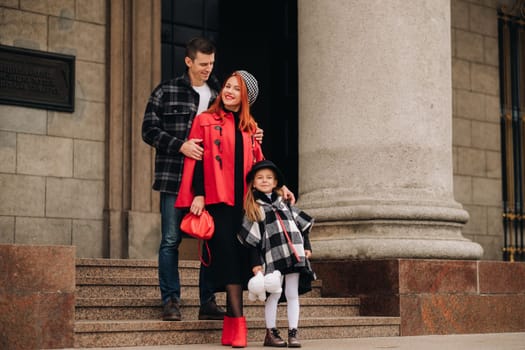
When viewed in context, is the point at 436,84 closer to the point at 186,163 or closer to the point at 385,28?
the point at 385,28

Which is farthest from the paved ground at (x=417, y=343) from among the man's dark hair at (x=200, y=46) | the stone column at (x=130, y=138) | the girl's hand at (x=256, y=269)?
the stone column at (x=130, y=138)

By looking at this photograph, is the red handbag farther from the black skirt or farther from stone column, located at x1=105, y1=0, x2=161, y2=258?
stone column, located at x1=105, y1=0, x2=161, y2=258

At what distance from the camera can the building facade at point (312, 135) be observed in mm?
10219

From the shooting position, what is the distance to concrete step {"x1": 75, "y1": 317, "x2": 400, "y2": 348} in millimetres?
7559

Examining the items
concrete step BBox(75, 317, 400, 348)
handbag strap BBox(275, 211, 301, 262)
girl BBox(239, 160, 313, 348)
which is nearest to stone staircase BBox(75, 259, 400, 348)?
concrete step BBox(75, 317, 400, 348)

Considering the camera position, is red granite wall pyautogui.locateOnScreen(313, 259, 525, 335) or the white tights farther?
red granite wall pyautogui.locateOnScreen(313, 259, 525, 335)

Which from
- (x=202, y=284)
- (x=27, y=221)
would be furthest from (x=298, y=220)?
(x=27, y=221)

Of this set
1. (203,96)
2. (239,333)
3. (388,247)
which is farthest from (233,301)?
(388,247)

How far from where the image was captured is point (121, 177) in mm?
12133

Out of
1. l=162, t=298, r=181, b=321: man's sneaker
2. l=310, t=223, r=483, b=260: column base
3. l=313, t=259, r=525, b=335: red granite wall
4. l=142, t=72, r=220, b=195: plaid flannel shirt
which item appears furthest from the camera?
l=310, t=223, r=483, b=260: column base

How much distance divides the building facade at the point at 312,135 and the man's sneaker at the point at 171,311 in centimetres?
250

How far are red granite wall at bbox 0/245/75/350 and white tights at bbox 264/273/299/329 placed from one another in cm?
146

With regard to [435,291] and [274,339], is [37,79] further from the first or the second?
[274,339]

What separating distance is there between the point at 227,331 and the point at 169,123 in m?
1.76
